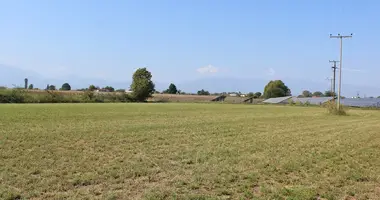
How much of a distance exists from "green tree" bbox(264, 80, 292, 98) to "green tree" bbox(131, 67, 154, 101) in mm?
46293

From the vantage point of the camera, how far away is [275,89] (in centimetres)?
12412

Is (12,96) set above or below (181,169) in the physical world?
above

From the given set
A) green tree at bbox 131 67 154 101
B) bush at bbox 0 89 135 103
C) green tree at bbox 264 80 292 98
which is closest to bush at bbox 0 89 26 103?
bush at bbox 0 89 135 103

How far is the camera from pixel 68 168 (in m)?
7.01

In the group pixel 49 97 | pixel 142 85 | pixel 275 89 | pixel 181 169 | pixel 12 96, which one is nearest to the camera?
pixel 181 169

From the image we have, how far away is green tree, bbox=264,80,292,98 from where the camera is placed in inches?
4877

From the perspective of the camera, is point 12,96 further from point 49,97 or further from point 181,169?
point 181,169

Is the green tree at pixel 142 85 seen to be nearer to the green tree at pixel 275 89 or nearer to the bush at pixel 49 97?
the bush at pixel 49 97

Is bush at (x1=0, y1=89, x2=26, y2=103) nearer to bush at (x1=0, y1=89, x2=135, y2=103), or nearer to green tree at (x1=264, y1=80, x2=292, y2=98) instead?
bush at (x1=0, y1=89, x2=135, y2=103)

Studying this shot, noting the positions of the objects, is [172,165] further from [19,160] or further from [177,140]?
[177,140]

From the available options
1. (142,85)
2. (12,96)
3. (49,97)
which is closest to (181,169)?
(12,96)

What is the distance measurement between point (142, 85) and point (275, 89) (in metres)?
52.3

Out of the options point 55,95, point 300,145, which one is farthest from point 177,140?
point 55,95

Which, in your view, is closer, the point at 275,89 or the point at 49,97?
the point at 49,97
